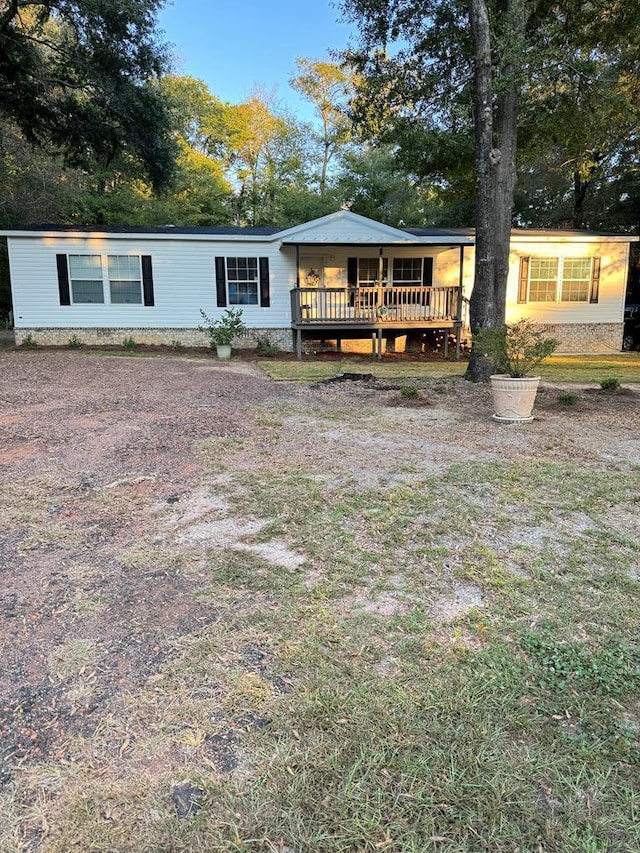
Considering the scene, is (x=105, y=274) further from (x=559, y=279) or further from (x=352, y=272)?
(x=559, y=279)

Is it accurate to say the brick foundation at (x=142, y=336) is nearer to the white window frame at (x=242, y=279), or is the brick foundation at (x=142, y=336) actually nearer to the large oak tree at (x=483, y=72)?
the white window frame at (x=242, y=279)

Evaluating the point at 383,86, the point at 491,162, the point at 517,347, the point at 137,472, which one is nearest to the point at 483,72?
the point at 491,162

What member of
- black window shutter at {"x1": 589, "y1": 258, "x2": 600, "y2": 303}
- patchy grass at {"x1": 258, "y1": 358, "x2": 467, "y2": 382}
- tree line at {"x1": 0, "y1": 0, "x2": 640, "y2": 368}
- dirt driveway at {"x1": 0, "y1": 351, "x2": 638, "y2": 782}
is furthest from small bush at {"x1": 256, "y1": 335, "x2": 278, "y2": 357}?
black window shutter at {"x1": 589, "y1": 258, "x2": 600, "y2": 303}

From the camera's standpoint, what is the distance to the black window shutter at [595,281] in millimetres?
16250

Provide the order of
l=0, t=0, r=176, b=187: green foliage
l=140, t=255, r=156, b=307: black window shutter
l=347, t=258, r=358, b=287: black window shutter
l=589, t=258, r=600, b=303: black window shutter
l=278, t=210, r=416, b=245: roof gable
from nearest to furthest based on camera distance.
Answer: l=0, t=0, r=176, b=187: green foliage, l=140, t=255, r=156, b=307: black window shutter, l=278, t=210, r=416, b=245: roof gable, l=347, t=258, r=358, b=287: black window shutter, l=589, t=258, r=600, b=303: black window shutter

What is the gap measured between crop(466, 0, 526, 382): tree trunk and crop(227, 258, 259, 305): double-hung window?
7648 mm

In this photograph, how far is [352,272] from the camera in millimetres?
16000

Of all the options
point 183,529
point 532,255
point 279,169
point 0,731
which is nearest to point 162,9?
point 532,255

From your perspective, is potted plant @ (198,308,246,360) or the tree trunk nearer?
the tree trunk

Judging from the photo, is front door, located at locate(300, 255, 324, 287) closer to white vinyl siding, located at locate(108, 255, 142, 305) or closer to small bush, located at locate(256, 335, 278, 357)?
small bush, located at locate(256, 335, 278, 357)

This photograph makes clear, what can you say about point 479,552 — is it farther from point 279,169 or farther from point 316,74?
point 316,74

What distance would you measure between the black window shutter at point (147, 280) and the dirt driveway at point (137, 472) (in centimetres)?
564

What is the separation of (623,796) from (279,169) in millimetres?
30469

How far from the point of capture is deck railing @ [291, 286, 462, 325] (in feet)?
45.6
